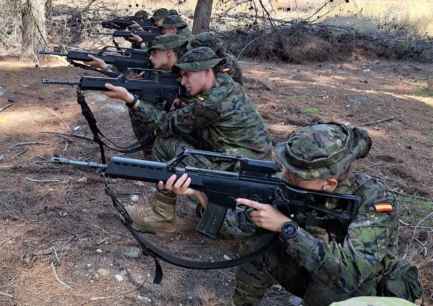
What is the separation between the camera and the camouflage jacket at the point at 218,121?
160 inches

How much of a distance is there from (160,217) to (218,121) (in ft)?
3.07

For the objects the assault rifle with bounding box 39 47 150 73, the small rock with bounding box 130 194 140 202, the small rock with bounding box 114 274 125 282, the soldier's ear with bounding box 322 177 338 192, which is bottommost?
the small rock with bounding box 114 274 125 282

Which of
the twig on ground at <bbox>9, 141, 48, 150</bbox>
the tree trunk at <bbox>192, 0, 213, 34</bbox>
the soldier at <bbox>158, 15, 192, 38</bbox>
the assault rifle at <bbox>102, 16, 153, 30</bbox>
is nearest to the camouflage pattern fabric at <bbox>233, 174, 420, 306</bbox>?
the twig on ground at <bbox>9, 141, 48, 150</bbox>

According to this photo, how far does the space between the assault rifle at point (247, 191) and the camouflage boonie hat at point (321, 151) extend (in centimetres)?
14

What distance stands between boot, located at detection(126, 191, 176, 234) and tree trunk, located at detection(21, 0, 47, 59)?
584 centimetres

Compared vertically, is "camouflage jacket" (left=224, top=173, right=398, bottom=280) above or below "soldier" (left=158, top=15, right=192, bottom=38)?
below

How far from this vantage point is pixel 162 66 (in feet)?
15.8

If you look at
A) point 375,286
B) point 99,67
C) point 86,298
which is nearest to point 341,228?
point 375,286

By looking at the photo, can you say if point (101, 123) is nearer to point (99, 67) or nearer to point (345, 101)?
point (99, 67)

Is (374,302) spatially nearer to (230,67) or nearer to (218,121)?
(218,121)

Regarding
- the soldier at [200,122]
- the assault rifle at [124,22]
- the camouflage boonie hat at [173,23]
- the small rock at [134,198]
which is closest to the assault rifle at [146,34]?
the camouflage boonie hat at [173,23]

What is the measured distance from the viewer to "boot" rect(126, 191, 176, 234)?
408cm

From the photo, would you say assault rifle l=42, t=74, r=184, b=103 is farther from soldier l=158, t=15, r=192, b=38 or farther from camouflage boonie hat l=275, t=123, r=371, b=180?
camouflage boonie hat l=275, t=123, r=371, b=180

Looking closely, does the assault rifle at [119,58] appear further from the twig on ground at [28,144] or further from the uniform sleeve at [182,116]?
the uniform sleeve at [182,116]
